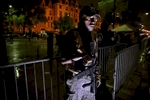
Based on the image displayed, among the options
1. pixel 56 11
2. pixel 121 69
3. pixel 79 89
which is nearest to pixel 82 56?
pixel 79 89

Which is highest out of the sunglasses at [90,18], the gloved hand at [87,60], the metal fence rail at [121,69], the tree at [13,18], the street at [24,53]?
the tree at [13,18]

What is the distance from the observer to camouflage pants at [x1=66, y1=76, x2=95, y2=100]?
2.40m

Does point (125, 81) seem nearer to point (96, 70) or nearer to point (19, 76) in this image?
point (96, 70)

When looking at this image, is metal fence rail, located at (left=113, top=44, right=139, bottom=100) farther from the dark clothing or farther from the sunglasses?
the sunglasses

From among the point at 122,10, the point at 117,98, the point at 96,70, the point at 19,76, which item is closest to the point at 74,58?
the point at 96,70

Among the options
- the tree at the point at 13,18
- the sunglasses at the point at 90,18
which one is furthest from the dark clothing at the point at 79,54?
the tree at the point at 13,18

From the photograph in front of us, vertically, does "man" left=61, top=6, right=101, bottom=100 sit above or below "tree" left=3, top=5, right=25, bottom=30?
below

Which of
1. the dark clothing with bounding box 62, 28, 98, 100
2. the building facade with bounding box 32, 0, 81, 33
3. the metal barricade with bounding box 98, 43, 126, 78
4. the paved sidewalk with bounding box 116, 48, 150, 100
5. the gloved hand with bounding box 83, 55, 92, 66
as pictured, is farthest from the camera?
the building facade with bounding box 32, 0, 81, 33

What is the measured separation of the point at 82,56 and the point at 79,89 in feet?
2.07

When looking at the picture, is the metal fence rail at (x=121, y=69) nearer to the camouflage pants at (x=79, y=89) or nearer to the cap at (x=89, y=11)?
the camouflage pants at (x=79, y=89)

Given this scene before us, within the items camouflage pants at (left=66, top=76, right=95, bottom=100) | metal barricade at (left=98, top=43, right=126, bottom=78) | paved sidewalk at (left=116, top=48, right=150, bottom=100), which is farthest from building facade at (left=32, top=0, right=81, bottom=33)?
camouflage pants at (left=66, top=76, right=95, bottom=100)

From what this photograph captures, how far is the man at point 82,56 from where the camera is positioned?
2.20 metres

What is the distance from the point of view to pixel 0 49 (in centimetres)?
495

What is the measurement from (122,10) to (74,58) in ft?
72.4
